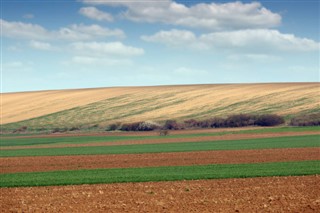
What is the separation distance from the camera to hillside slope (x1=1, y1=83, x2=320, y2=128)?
89.0 metres

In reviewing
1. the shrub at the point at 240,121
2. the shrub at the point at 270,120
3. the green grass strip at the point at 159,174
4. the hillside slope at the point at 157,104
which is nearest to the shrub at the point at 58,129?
the hillside slope at the point at 157,104

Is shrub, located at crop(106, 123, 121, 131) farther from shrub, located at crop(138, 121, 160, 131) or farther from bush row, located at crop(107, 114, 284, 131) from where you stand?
shrub, located at crop(138, 121, 160, 131)

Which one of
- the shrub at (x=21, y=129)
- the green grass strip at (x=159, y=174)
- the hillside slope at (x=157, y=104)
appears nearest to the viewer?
the green grass strip at (x=159, y=174)

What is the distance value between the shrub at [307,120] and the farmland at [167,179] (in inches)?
983

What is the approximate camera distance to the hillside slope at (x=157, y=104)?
8900cm

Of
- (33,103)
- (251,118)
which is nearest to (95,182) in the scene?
(251,118)

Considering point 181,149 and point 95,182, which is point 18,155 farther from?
point 95,182

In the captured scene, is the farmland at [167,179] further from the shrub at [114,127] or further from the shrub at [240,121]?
the shrub at [114,127]

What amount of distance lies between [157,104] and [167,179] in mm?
74646

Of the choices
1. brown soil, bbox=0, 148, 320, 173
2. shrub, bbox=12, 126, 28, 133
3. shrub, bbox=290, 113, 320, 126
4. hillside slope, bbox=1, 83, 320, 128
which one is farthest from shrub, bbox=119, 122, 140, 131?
brown soil, bbox=0, 148, 320, 173

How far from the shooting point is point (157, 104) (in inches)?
4045

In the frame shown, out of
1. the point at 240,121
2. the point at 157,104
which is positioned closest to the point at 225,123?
the point at 240,121

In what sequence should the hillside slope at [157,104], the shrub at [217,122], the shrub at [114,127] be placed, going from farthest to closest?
the hillside slope at [157,104] < the shrub at [114,127] < the shrub at [217,122]

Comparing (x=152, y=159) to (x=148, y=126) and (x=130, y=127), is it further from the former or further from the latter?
(x=130, y=127)
